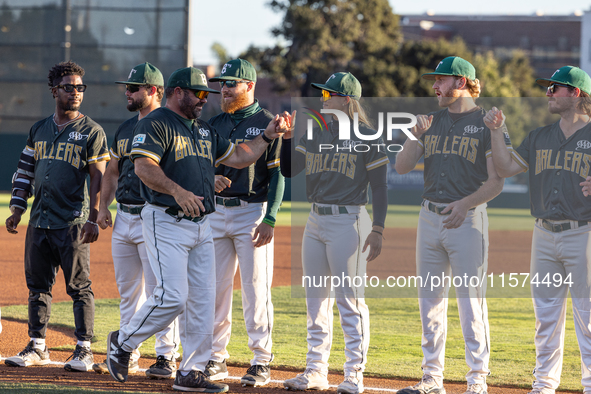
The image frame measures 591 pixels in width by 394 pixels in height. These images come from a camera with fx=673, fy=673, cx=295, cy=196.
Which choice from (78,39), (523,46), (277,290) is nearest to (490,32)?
(523,46)

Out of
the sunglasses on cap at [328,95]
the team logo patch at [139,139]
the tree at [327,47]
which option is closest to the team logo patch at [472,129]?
the sunglasses on cap at [328,95]

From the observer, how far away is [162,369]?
16.2 ft

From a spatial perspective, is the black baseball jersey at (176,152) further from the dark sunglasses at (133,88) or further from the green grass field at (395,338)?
the green grass field at (395,338)

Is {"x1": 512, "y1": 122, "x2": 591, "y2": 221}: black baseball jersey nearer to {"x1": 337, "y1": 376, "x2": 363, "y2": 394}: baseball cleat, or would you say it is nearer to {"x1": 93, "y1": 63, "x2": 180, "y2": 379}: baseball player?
{"x1": 337, "y1": 376, "x2": 363, "y2": 394}: baseball cleat

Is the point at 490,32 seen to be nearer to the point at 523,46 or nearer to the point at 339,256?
the point at 523,46

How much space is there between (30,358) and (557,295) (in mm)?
3862

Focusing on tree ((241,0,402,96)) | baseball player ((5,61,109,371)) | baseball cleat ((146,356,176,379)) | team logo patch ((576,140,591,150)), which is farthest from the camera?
tree ((241,0,402,96))

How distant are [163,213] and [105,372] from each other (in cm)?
149

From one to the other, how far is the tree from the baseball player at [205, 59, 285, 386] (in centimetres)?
3244

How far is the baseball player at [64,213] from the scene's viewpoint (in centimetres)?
514

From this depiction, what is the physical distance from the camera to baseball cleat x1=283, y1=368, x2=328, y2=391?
186 inches

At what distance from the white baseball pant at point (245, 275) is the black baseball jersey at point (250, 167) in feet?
0.32

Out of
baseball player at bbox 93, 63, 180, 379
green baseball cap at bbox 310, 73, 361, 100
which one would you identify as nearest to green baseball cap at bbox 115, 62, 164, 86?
baseball player at bbox 93, 63, 180, 379

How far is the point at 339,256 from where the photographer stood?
468 cm
